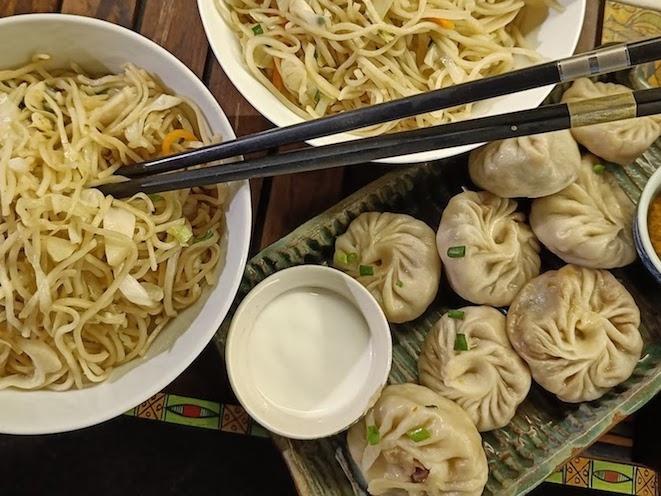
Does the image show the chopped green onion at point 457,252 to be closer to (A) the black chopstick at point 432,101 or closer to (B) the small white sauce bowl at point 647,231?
(B) the small white sauce bowl at point 647,231

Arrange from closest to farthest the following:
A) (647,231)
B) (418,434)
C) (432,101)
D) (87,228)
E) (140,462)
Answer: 1. (432,101)
2. (87,228)
3. (418,434)
4. (647,231)
5. (140,462)

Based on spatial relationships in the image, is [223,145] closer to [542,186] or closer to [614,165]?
[542,186]

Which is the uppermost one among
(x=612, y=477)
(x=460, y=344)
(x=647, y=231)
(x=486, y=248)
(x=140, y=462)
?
(x=647, y=231)

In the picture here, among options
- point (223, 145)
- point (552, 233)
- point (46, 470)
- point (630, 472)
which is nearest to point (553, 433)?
point (630, 472)

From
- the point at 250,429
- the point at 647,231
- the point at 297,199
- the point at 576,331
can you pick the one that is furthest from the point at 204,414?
the point at 647,231

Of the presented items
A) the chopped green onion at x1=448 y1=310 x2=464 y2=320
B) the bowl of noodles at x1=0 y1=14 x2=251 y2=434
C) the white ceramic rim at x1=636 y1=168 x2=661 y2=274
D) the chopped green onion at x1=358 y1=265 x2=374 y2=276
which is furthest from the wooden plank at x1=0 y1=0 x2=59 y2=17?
the white ceramic rim at x1=636 y1=168 x2=661 y2=274

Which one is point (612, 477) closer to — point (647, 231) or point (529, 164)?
point (647, 231)
